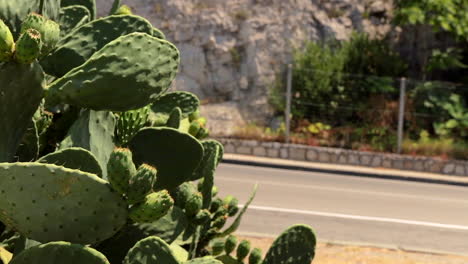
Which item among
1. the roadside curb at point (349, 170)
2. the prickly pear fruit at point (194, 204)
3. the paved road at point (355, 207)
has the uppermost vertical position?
the prickly pear fruit at point (194, 204)

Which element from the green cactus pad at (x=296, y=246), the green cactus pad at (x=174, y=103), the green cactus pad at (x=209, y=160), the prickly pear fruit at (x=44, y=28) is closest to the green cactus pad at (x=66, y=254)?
the prickly pear fruit at (x=44, y=28)

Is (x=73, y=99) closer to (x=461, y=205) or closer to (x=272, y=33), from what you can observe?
(x=461, y=205)

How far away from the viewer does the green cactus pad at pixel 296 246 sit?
9.36 ft

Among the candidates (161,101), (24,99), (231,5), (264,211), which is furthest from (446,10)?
(24,99)

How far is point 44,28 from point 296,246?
1.24 m

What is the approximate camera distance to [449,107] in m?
18.4

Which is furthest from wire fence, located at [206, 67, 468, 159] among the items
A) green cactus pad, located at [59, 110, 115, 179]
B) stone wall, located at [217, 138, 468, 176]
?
green cactus pad, located at [59, 110, 115, 179]

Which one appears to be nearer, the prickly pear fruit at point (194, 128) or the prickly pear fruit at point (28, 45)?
the prickly pear fruit at point (28, 45)

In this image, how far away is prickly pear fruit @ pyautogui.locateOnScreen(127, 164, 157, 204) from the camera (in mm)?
2012

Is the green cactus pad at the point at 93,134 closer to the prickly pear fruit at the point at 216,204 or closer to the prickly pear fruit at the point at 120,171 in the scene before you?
the prickly pear fruit at the point at 120,171

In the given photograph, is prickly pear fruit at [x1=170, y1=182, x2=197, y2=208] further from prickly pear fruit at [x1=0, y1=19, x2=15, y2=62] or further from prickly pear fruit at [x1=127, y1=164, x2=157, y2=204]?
prickly pear fruit at [x1=0, y1=19, x2=15, y2=62]

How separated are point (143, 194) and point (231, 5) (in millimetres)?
19265

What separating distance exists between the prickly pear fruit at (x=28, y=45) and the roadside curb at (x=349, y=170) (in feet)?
50.3

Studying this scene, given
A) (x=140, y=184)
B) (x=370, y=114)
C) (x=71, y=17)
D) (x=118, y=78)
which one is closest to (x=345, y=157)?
(x=370, y=114)
